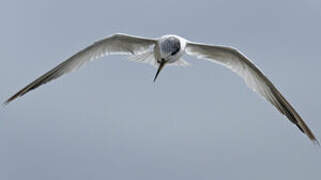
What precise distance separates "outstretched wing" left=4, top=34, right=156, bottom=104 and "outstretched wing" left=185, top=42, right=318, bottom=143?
1.19 meters

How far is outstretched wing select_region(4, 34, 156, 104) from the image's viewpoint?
14631mm

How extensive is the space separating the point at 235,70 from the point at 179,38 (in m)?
1.70

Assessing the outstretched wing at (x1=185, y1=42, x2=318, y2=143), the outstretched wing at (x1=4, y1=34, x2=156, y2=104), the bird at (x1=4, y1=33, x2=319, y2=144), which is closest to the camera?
the bird at (x1=4, y1=33, x2=319, y2=144)

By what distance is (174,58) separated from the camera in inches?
554

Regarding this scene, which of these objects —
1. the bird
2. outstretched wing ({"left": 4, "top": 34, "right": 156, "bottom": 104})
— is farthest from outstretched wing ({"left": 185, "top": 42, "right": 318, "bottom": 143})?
outstretched wing ({"left": 4, "top": 34, "right": 156, "bottom": 104})

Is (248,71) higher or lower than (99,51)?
lower

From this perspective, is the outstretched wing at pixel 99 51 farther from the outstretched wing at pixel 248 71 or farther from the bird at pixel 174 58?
the outstretched wing at pixel 248 71

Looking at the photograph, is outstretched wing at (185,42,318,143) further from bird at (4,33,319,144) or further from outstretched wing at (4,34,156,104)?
outstretched wing at (4,34,156,104)

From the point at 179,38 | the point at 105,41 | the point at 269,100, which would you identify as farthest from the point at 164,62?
the point at 269,100

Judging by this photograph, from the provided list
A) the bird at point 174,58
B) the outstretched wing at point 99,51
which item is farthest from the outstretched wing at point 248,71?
the outstretched wing at point 99,51

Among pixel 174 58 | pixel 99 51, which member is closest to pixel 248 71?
pixel 174 58

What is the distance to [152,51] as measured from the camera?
A: 15.0 meters

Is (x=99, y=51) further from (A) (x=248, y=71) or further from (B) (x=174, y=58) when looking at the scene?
(A) (x=248, y=71)

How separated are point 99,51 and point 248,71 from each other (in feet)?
11.9
